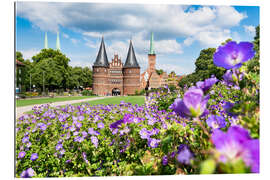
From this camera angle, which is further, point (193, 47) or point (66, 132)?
point (193, 47)

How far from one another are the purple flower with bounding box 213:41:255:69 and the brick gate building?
37714 millimetres

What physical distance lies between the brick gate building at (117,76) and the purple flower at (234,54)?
3771cm

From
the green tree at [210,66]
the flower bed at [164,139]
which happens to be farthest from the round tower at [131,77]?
the flower bed at [164,139]

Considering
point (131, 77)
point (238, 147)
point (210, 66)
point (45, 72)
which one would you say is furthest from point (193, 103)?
point (131, 77)

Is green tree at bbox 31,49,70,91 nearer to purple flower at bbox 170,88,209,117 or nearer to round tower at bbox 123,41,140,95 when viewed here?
purple flower at bbox 170,88,209,117

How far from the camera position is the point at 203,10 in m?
2.68

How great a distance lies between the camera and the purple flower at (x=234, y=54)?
78 cm

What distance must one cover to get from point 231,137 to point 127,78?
40715mm
